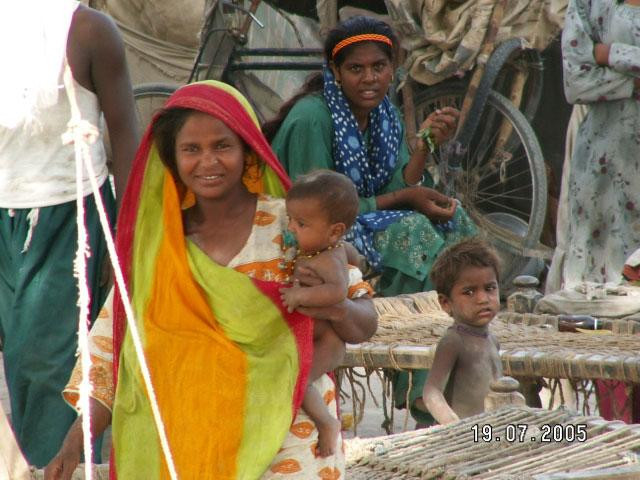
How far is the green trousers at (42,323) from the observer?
3510 millimetres

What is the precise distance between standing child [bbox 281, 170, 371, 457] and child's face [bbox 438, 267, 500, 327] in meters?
1.27

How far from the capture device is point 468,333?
4.18 metres

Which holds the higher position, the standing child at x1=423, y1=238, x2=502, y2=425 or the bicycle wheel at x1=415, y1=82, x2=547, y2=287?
the bicycle wheel at x1=415, y1=82, x2=547, y2=287

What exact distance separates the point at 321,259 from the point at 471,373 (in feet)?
4.65

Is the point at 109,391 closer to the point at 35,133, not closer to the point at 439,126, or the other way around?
the point at 35,133

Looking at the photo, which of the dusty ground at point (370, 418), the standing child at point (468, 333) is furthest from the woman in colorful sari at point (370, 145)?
the standing child at point (468, 333)

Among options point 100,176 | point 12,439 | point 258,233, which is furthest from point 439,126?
point 12,439

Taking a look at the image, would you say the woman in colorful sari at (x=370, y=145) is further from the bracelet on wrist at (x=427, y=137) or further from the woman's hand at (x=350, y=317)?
the woman's hand at (x=350, y=317)

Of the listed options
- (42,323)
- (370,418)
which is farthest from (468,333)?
(370,418)

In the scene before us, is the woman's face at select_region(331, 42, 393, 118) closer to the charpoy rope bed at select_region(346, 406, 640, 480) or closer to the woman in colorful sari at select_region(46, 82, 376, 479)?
A: the charpoy rope bed at select_region(346, 406, 640, 480)

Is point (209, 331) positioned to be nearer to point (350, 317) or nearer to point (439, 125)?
point (350, 317)

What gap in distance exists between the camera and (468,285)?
4.15 meters

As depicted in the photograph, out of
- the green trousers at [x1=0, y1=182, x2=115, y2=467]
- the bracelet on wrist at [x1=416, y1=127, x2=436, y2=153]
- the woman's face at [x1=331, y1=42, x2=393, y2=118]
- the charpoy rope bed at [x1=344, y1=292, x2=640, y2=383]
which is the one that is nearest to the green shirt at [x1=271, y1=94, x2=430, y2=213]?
the woman's face at [x1=331, y1=42, x2=393, y2=118]

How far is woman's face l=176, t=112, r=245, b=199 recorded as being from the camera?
2895mm
